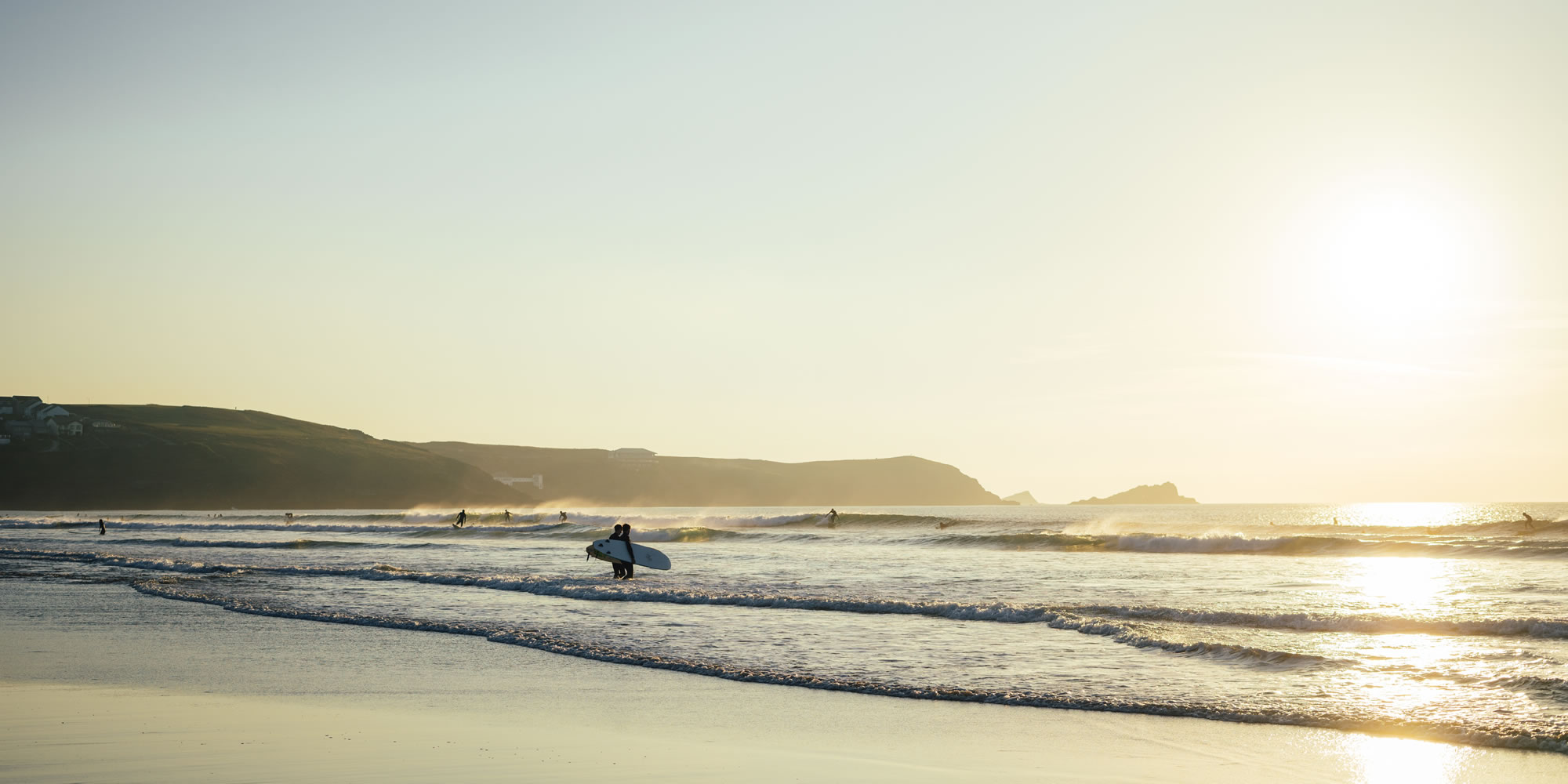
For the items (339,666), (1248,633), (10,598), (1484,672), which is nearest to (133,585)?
(10,598)

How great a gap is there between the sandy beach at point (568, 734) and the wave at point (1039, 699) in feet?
1.04

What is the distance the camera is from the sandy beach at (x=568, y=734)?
946cm

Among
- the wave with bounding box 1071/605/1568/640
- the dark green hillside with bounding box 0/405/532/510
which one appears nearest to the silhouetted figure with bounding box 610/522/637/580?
the wave with bounding box 1071/605/1568/640

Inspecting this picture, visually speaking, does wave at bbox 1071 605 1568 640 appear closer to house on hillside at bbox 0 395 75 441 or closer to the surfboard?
the surfboard

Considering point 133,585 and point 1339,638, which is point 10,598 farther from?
point 1339,638

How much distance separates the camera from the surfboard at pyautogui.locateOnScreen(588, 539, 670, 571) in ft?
110

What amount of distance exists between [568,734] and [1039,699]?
19.1 ft

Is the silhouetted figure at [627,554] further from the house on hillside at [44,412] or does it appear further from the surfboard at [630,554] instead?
the house on hillside at [44,412]

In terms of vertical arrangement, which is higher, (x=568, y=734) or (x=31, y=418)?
(x=31, y=418)

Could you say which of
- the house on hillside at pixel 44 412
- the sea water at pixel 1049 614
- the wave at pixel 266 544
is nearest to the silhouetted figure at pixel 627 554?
the sea water at pixel 1049 614

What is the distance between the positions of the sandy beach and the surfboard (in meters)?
17.2

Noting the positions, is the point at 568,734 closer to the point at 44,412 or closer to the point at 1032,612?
the point at 1032,612

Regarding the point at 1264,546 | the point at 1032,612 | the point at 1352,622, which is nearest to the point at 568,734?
the point at 1032,612

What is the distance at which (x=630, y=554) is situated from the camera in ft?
110
